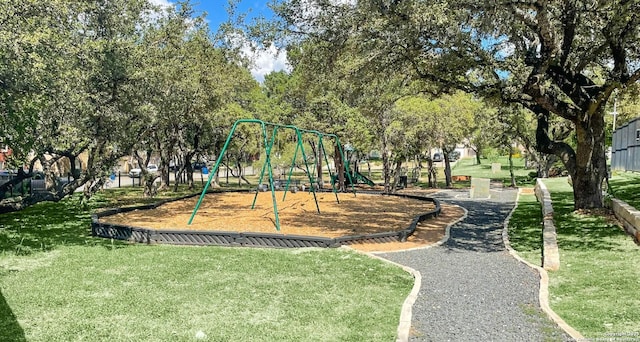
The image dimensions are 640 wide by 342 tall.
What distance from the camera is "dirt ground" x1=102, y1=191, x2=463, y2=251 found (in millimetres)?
11922

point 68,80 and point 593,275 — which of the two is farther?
point 68,80

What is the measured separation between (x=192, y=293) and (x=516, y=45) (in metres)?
10.2

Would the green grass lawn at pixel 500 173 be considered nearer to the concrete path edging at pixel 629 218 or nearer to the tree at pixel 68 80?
the concrete path edging at pixel 629 218

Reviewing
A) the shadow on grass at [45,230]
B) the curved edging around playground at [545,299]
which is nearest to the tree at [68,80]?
the shadow on grass at [45,230]

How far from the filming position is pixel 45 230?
12.0 metres

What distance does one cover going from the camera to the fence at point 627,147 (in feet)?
65.5

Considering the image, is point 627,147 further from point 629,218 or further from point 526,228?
point 629,218

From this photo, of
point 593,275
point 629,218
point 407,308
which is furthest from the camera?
point 629,218

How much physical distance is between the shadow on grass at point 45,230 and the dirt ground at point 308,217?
1.22 meters

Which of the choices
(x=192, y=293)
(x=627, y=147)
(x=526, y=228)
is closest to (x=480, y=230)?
(x=526, y=228)

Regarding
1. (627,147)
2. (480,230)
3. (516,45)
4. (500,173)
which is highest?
(516,45)

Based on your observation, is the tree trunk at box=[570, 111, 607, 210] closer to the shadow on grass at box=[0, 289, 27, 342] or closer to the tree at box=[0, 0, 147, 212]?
the tree at box=[0, 0, 147, 212]

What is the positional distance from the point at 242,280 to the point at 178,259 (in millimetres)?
1868

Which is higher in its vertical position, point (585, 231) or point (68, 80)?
point (68, 80)
